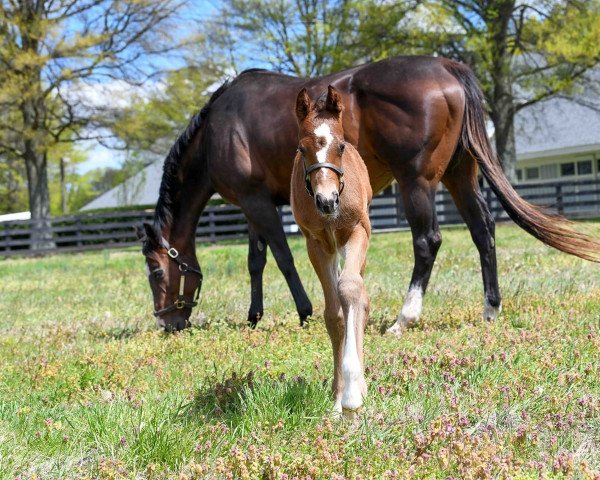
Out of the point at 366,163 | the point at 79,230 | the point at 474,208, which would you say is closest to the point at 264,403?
the point at 366,163

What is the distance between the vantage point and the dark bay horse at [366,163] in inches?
236

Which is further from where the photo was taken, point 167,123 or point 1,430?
point 167,123

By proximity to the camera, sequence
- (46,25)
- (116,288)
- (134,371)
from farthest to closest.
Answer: (46,25), (116,288), (134,371)

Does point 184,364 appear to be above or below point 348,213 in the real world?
below

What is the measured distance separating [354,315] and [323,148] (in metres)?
→ 0.80

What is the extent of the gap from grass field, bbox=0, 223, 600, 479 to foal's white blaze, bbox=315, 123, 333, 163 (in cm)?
113

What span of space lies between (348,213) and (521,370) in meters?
1.32

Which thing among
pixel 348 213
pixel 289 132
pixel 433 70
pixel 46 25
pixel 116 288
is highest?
Answer: pixel 46 25

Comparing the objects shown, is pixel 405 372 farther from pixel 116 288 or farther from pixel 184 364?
pixel 116 288

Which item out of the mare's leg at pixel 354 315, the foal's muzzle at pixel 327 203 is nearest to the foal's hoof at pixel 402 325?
the mare's leg at pixel 354 315

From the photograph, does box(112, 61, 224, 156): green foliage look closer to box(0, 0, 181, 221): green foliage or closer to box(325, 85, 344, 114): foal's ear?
box(0, 0, 181, 221): green foliage

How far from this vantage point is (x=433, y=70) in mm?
6215

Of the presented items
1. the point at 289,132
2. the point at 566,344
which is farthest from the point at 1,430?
the point at 289,132

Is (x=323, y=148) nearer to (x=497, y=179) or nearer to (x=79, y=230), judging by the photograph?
(x=497, y=179)
